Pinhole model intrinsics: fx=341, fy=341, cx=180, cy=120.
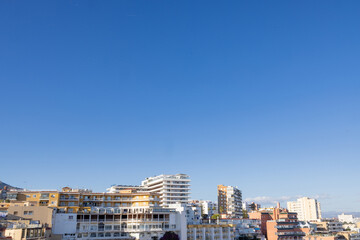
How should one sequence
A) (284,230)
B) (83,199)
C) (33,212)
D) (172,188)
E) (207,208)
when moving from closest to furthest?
1. (33,212)
2. (83,199)
3. (284,230)
4. (172,188)
5. (207,208)

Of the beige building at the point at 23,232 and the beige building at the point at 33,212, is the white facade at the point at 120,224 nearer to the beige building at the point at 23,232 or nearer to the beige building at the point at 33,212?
the beige building at the point at 33,212

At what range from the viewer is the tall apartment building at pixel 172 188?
14312cm

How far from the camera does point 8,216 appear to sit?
77125 mm

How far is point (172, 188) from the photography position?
145500 mm

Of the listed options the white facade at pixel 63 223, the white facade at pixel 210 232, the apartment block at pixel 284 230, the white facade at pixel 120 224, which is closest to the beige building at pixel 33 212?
the white facade at pixel 63 223

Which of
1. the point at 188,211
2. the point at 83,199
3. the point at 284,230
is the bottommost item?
the point at 284,230

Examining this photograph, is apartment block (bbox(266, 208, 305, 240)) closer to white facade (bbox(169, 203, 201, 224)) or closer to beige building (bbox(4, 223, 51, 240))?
white facade (bbox(169, 203, 201, 224))

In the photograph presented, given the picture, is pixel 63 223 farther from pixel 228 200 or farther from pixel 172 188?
pixel 228 200

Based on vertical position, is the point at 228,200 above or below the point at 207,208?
above

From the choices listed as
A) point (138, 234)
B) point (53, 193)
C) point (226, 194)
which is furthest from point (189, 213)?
point (226, 194)

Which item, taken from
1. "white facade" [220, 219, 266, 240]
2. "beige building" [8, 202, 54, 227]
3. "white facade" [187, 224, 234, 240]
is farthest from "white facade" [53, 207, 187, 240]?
"white facade" [220, 219, 266, 240]

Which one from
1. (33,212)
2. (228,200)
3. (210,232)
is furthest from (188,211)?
(228,200)

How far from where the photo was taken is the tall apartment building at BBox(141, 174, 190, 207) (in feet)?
470

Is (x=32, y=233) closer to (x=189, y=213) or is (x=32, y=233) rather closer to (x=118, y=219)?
(x=118, y=219)
